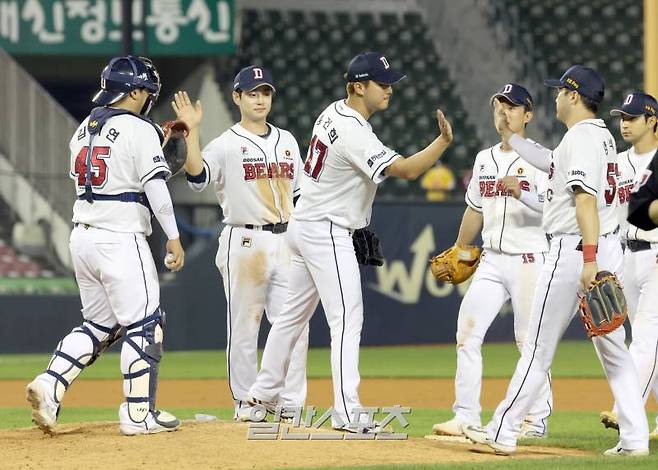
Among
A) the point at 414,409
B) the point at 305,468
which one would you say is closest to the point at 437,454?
the point at 305,468

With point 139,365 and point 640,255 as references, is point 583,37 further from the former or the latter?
point 139,365

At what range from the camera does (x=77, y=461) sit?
6.81 meters

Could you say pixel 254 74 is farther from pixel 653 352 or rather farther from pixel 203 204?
pixel 203 204

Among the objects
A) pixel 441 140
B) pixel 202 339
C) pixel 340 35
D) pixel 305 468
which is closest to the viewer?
pixel 305 468

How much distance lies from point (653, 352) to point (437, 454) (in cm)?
185

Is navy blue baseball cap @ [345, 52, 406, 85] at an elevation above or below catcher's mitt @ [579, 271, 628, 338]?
above

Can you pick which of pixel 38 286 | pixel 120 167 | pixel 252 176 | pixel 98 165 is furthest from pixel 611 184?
pixel 38 286

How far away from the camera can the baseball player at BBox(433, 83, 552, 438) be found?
325 inches

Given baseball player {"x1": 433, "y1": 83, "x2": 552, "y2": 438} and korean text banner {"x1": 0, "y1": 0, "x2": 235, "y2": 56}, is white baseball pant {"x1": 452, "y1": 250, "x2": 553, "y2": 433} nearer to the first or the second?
baseball player {"x1": 433, "y1": 83, "x2": 552, "y2": 438}

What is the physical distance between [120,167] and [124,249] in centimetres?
46

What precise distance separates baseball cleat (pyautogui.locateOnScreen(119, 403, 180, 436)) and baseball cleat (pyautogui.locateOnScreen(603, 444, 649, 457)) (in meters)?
2.41

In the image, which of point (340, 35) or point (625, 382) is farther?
point (340, 35)

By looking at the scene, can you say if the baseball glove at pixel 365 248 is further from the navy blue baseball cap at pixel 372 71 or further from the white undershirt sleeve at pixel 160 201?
the white undershirt sleeve at pixel 160 201

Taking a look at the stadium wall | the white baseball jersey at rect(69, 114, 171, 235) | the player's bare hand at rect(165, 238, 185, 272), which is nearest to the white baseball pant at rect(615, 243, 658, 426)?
the player's bare hand at rect(165, 238, 185, 272)
